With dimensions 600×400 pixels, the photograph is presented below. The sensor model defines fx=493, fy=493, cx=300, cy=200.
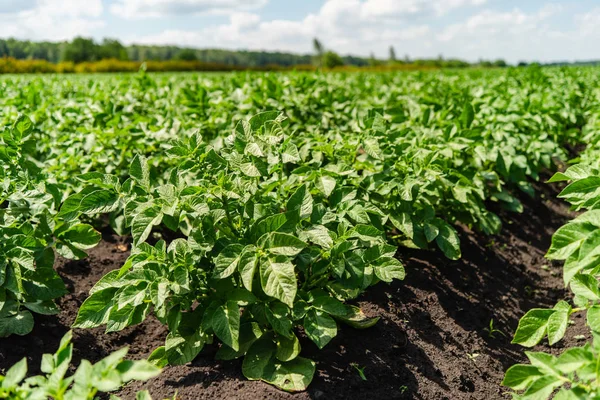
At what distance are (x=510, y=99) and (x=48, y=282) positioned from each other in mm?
5400

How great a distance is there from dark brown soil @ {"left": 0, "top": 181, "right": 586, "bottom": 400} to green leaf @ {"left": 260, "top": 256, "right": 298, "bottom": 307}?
1.64 ft

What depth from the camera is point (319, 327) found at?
2145 millimetres

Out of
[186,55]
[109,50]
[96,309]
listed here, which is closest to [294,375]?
[96,309]

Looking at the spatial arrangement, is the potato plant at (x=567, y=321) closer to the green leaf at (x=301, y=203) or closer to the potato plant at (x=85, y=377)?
the green leaf at (x=301, y=203)

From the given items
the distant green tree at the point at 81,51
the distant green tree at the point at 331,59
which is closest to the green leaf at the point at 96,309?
the distant green tree at the point at 81,51

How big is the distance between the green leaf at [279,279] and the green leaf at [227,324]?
206mm

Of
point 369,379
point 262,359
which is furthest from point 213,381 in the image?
point 369,379

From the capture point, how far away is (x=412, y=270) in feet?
10.8

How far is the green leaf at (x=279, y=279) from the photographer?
6.37 feet

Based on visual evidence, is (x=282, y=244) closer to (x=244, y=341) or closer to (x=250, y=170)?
(x=250, y=170)

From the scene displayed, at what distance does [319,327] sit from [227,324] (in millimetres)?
401

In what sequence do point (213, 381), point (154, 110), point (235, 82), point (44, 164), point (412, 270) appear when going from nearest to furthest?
point (213, 381)
point (412, 270)
point (44, 164)
point (154, 110)
point (235, 82)

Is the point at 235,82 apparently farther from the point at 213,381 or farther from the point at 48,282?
the point at 213,381

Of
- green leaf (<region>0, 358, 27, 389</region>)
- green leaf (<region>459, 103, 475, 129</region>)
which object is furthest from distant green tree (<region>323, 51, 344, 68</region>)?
green leaf (<region>0, 358, 27, 389</region>)
